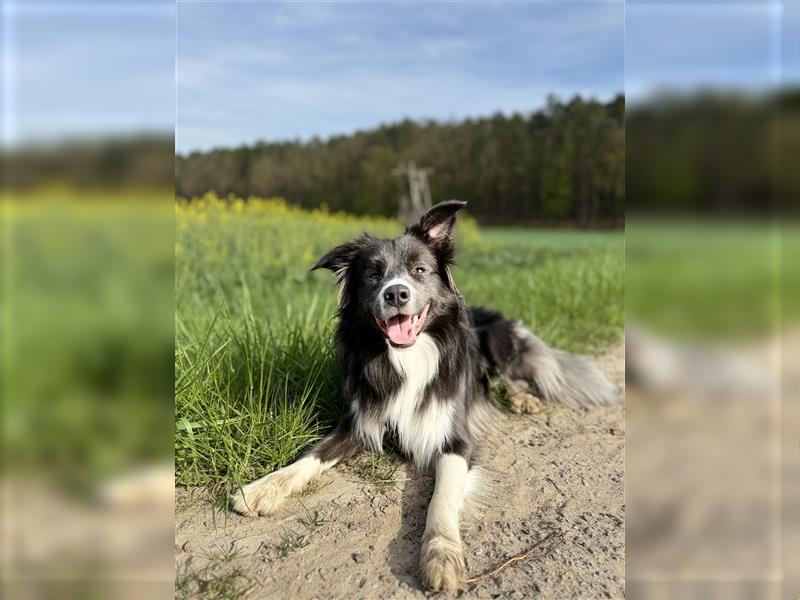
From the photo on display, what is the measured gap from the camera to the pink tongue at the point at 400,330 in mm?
3246

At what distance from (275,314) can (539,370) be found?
2.38 m

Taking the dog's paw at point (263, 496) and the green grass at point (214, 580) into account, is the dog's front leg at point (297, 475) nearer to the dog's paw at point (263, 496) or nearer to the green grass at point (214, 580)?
the dog's paw at point (263, 496)

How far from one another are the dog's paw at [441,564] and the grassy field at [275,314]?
1.16 meters

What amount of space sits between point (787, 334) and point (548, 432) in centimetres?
308

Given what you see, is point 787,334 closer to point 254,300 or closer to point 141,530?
point 141,530

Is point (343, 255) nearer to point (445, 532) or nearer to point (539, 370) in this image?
point (445, 532)

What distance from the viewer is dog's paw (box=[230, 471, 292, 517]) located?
304 centimetres

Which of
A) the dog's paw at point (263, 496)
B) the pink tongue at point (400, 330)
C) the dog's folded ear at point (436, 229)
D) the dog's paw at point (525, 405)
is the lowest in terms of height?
the dog's paw at point (263, 496)

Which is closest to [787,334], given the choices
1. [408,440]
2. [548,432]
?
[408,440]

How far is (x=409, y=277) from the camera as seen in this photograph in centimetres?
333

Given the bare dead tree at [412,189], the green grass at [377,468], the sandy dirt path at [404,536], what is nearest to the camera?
the sandy dirt path at [404,536]

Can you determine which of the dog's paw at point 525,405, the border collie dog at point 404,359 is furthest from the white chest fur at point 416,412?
the dog's paw at point 525,405

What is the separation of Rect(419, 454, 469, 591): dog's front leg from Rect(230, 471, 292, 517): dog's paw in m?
0.80

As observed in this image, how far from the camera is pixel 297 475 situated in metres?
3.20
